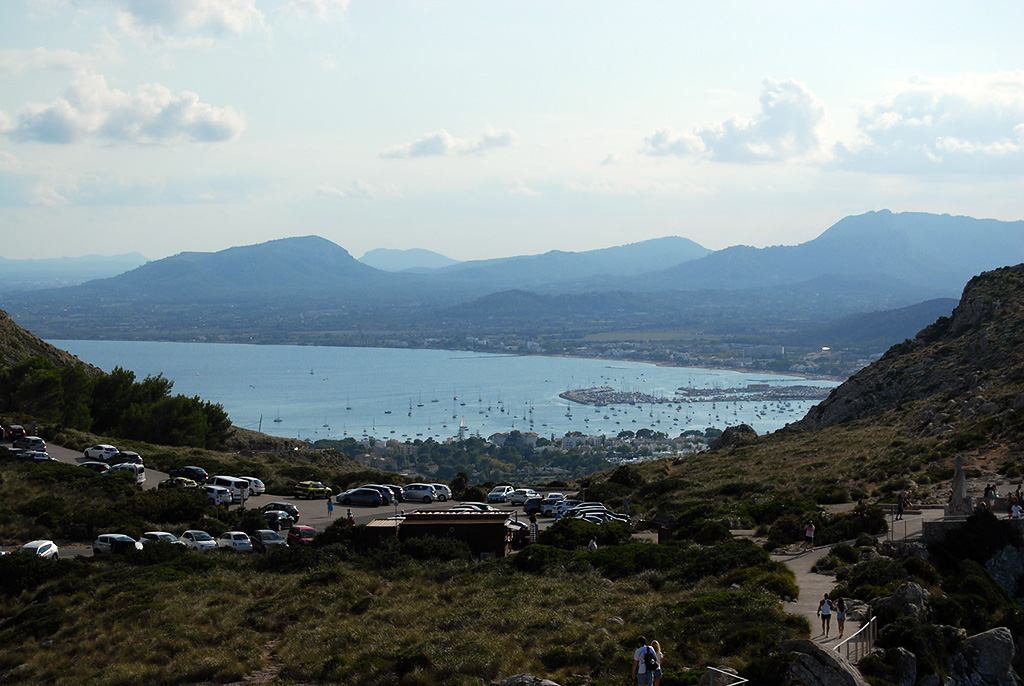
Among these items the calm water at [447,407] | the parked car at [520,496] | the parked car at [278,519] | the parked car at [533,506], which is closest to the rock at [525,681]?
the parked car at [278,519]

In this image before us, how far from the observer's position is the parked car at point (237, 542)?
25.5 m

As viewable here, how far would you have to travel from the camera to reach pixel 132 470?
109ft

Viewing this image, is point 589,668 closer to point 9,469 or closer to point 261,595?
point 261,595

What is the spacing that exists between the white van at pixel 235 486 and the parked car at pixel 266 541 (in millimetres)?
6982

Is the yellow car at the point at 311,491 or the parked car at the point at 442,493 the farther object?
the parked car at the point at 442,493

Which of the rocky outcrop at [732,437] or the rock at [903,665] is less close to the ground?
the rock at [903,665]

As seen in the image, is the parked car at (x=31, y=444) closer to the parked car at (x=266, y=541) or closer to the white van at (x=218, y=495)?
the white van at (x=218, y=495)

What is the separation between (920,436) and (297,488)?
81.7 ft

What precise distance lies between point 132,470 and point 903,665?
27.4m

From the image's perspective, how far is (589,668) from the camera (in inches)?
576

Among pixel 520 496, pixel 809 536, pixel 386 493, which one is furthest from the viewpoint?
pixel 520 496

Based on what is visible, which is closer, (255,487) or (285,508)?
(285,508)

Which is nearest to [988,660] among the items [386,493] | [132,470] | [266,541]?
[266,541]

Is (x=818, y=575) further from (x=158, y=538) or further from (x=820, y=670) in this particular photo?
(x=158, y=538)
